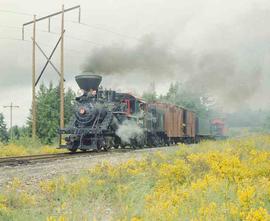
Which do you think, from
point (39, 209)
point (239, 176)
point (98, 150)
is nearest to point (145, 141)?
point (98, 150)

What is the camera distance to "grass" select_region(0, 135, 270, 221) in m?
5.49

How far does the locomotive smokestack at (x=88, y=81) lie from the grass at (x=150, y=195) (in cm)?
1068

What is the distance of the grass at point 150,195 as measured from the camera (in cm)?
549

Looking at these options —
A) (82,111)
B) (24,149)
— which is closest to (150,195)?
(82,111)

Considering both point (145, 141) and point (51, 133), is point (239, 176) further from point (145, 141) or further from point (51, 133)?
point (51, 133)

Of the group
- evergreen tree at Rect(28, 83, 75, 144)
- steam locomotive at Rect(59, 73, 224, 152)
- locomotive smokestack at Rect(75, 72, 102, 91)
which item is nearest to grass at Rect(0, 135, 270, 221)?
steam locomotive at Rect(59, 73, 224, 152)

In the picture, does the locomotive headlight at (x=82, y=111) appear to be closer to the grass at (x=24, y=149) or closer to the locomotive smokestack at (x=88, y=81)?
the locomotive smokestack at (x=88, y=81)

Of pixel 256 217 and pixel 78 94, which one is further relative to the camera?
pixel 78 94

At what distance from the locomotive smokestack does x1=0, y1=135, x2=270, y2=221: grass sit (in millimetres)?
10678

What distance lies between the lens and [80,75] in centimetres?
2094

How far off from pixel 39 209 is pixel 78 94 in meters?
15.0

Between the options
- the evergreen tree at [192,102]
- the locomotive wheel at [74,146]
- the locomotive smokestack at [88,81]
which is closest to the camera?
the locomotive wheel at [74,146]

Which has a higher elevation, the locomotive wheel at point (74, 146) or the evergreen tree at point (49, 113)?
the evergreen tree at point (49, 113)

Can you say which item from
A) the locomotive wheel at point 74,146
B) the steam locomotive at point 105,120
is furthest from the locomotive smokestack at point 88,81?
the locomotive wheel at point 74,146
